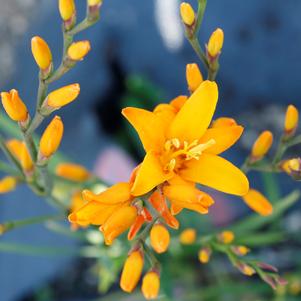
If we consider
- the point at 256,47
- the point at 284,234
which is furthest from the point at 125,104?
the point at 284,234

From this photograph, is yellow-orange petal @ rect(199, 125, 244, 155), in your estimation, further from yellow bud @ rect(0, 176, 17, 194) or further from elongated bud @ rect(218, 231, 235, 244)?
yellow bud @ rect(0, 176, 17, 194)

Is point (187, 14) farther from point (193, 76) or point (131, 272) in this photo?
point (131, 272)

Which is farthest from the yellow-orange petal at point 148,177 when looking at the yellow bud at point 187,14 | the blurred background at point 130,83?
the blurred background at point 130,83

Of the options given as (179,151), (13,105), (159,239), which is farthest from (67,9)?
(159,239)

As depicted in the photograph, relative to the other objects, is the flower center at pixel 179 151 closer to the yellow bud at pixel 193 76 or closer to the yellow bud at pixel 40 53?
the yellow bud at pixel 193 76

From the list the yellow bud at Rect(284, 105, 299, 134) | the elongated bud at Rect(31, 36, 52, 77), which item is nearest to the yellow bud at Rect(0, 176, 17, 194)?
the elongated bud at Rect(31, 36, 52, 77)

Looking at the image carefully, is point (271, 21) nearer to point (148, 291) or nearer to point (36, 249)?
point (36, 249)
